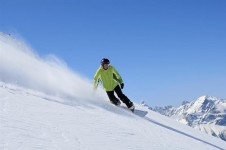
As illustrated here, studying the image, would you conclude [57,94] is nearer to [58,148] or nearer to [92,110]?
[92,110]

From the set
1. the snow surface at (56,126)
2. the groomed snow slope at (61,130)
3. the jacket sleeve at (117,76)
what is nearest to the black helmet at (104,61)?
the jacket sleeve at (117,76)

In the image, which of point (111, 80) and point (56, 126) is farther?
point (111, 80)

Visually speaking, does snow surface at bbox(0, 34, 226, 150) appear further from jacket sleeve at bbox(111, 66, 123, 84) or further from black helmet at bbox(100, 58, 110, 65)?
black helmet at bbox(100, 58, 110, 65)

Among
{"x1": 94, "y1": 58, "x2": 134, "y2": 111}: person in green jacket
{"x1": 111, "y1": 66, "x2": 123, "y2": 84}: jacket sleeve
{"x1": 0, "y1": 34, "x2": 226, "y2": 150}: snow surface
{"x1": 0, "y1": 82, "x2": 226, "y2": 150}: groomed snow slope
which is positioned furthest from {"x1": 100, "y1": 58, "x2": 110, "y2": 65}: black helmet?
{"x1": 0, "y1": 82, "x2": 226, "y2": 150}: groomed snow slope

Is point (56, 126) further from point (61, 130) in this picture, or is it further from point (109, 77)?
point (109, 77)

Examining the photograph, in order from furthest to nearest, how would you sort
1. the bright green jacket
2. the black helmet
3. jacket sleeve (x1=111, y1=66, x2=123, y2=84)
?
the bright green jacket
jacket sleeve (x1=111, y1=66, x2=123, y2=84)
the black helmet

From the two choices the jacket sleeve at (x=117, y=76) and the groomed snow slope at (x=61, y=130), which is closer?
the groomed snow slope at (x=61, y=130)

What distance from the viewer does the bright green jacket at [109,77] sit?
1700 cm

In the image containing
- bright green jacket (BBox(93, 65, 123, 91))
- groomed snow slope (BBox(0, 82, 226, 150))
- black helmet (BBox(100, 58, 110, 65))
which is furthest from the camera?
bright green jacket (BBox(93, 65, 123, 91))

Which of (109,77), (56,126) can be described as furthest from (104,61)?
(56,126)

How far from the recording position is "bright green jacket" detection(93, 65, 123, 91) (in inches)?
669

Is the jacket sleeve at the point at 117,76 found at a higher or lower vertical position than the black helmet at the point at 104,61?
lower

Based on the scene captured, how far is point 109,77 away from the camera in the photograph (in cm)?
1703

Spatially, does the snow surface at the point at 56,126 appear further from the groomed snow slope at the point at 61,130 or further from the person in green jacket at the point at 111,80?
the person in green jacket at the point at 111,80
